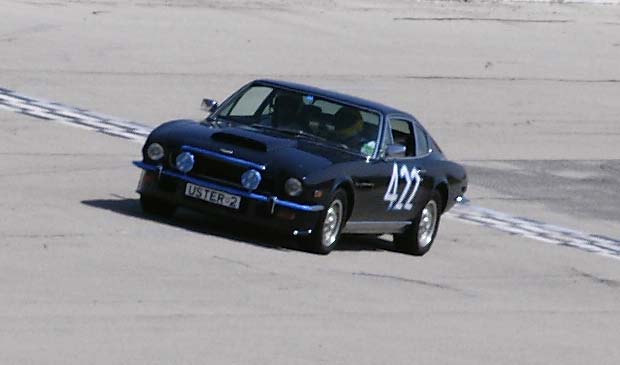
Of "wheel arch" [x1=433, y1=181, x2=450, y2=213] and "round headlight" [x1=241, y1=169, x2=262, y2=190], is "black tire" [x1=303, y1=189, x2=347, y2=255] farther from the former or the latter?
"wheel arch" [x1=433, y1=181, x2=450, y2=213]

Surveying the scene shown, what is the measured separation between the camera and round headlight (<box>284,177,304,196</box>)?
13.2 meters

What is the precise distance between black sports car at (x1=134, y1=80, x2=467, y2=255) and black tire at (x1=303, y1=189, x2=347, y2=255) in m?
0.01

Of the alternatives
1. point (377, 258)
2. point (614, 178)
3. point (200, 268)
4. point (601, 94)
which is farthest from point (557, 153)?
point (200, 268)

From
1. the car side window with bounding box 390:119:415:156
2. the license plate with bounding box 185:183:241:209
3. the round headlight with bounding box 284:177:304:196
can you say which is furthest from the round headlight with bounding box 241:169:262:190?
the car side window with bounding box 390:119:415:156

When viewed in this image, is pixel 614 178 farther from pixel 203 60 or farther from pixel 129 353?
pixel 129 353

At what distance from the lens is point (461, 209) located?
60.3 ft

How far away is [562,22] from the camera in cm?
3238

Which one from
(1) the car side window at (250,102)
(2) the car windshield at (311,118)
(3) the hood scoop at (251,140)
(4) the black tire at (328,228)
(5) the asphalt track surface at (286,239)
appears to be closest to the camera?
(5) the asphalt track surface at (286,239)

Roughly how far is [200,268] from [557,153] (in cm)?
1187

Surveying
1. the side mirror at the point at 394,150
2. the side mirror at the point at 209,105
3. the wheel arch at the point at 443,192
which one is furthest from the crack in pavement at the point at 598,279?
the side mirror at the point at 209,105

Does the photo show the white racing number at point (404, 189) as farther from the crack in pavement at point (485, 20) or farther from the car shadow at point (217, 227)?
the crack in pavement at point (485, 20)

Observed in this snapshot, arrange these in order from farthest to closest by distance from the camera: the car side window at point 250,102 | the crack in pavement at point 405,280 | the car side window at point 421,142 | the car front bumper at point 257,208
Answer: the car side window at point 421,142, the car side window at point 250,102, the car front bumper at point 257,208, the crack in pavement at point 405,280

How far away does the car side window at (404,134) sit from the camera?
49.1 ft

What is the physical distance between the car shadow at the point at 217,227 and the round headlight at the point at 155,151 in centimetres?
52
